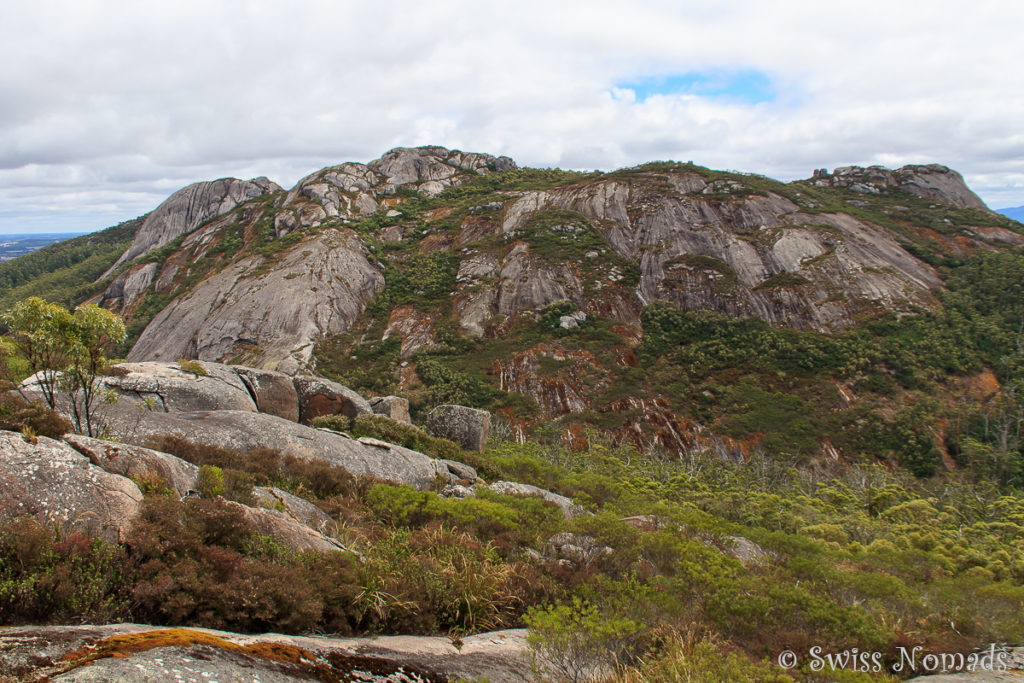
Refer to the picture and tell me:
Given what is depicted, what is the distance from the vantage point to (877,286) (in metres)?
55.3

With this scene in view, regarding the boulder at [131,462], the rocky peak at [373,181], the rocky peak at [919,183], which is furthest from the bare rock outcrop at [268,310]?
the rocky peak at [919,183]

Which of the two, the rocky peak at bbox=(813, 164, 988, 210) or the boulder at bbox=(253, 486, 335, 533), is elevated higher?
the rocky peak at bbox=(813, 164, 988, 210)

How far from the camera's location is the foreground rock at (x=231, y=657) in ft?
13.4

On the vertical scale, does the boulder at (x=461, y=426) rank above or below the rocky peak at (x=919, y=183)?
below

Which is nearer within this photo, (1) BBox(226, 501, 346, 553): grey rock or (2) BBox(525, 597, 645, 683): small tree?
(2) BBox(525, 597, 645, 683): small tree

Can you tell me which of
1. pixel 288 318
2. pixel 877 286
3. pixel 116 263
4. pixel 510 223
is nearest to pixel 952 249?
pixel 877 286

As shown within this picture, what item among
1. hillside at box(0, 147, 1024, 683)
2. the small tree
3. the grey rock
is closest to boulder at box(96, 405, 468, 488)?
hillside at box(0, 147, 1024, 683)

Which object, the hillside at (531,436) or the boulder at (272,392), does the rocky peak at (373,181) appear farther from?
the boulder at (272,392)

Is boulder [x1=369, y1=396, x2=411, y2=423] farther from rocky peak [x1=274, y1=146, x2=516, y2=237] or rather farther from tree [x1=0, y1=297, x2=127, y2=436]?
rocky peak [x1=274, y1=146, x2=516, y2=237]

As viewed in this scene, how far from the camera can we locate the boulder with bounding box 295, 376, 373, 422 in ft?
83.5

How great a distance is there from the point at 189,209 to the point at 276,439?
3855 inches

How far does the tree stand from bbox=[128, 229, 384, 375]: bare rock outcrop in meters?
39.0
